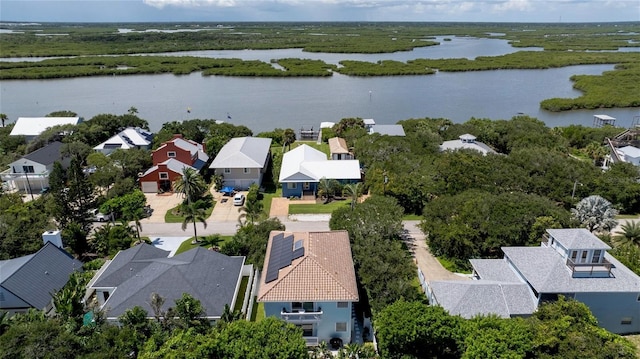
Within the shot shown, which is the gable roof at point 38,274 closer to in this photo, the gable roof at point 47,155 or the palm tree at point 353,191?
the palm tree at point 353,191

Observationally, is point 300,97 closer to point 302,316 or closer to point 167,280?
point 167,280

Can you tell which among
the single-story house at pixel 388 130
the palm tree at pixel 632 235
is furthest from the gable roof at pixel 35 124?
the palm tree at pixel 632 235

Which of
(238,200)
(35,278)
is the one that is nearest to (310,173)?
(238,200)

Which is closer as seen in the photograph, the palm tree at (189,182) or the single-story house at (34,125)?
the palm tree at (189,182)

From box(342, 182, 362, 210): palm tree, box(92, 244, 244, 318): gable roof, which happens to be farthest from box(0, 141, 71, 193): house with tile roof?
box(342, 182, 362, 210): palm tree

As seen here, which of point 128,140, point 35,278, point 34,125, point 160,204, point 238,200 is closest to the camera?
point 35,278

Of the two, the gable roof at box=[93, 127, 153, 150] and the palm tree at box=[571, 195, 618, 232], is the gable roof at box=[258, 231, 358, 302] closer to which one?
the palm tree at box=[571, 195, 618, 232]

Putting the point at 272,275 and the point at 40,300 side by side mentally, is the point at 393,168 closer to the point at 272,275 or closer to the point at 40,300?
the point at 272,275
